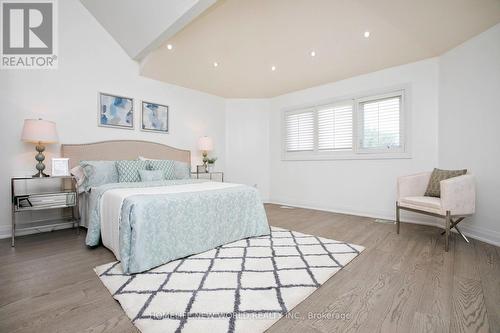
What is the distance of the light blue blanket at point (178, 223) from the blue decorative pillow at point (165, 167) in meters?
0.70

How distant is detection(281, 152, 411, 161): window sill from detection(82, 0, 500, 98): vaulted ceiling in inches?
56.4

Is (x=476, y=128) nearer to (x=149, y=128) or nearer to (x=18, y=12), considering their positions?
(x=149, y=128)

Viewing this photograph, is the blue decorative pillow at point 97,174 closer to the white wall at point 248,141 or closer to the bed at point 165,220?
the bed at point 165,220

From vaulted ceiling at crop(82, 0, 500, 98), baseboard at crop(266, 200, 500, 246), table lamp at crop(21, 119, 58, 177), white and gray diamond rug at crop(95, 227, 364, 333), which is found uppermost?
vaulted ceiling at crop(82, 0, 500, 98)

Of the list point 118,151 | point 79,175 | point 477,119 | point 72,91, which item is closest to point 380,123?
point 477,119

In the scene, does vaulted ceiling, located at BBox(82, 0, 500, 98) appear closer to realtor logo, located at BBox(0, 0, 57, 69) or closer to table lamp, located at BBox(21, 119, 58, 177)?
realtor logo, located at BBox(0, 0, 57, 69)

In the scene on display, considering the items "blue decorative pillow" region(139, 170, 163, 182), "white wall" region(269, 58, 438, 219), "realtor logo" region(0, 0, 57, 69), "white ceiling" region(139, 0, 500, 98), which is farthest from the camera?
"white wall" region(269, 58, 438, 219)

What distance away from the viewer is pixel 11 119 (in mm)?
2939

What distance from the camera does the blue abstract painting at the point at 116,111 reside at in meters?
3.67

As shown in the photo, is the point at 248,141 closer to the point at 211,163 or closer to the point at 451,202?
the point at 211,163

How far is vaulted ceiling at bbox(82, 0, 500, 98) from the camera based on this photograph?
2.59 metres

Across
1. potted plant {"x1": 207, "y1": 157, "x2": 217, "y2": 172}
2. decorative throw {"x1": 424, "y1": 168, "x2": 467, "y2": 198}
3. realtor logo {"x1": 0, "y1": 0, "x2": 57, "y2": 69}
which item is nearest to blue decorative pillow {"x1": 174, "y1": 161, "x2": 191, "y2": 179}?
potted plant {"x1": 207, "y1": 157, "x2": 217, "y2": 172}

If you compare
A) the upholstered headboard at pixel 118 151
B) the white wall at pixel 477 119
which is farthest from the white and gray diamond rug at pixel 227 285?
the upholstered headboard at pixel 118 151

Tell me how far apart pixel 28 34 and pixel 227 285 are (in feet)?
13.8
